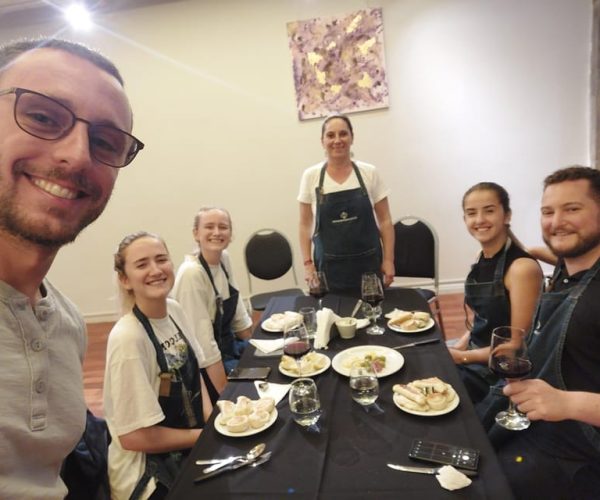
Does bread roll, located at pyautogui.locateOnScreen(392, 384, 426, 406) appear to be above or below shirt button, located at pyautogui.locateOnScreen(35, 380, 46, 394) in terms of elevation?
below

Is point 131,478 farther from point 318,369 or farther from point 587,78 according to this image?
point 587,78

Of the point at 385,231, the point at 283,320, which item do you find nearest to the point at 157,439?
the point at 283,320

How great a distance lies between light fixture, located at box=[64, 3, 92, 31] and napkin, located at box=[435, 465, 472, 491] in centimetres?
424

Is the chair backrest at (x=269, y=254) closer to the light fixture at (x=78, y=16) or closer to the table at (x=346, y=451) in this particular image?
the table at (x=346, y=451)

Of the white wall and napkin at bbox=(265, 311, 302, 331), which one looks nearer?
napkin at bbox=(265, 311, 302, 331)

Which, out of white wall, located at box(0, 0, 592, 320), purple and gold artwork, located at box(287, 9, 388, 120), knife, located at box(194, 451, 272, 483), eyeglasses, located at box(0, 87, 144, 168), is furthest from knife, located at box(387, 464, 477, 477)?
purple and gold artwork, located at box(287, 9, 388, 120)

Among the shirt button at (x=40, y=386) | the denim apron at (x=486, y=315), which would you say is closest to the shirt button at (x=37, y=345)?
the shirt button at (x=40, y=386)

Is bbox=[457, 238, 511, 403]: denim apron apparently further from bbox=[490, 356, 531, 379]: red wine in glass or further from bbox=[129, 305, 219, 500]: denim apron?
bbox=[129, 305, 219, 500]: denim apron

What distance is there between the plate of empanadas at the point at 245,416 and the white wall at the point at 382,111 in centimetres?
286

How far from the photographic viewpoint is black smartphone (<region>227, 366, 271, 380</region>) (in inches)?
58.7

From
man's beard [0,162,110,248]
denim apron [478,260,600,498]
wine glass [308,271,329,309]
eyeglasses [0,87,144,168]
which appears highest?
eyeglasses [0,87,144,168]

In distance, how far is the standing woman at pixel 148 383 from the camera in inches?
52.2

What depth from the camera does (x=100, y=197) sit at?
0.74 metres

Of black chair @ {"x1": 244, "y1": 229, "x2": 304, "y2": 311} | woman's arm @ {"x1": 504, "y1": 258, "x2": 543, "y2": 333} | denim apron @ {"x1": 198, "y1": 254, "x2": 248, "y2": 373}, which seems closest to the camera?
woman's arm @ {"x1": 504, "y1": 258, "x2": 543, "y2": 333}
